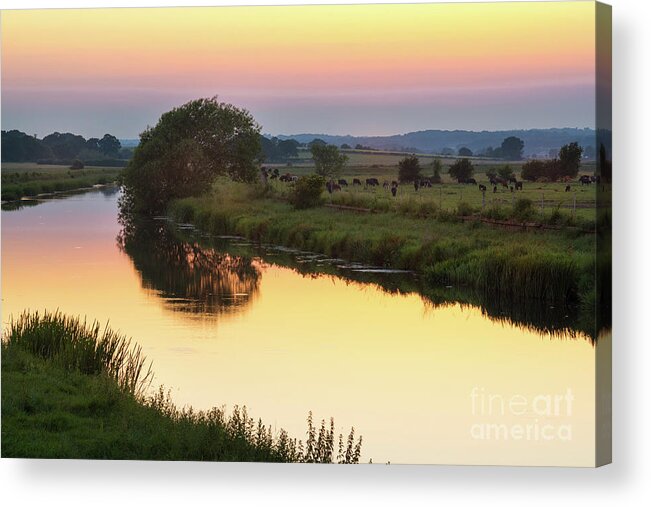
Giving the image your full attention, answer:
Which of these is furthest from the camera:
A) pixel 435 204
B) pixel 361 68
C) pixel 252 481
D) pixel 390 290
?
pixel 390 290

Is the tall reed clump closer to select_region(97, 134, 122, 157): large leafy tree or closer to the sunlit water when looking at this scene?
the sunlit water

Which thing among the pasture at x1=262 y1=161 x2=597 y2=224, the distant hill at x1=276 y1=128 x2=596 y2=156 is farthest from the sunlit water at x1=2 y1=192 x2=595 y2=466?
the distant hill at x1=276 y1=128 x2=596 y2=156

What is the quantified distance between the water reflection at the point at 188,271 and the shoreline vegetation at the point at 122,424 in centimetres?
118

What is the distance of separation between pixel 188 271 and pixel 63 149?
198cm

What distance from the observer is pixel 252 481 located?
11.0 metres

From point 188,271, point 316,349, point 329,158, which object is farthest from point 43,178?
point 316,349

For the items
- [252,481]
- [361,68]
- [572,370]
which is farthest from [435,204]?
[252,481]

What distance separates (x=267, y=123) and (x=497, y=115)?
2278mm

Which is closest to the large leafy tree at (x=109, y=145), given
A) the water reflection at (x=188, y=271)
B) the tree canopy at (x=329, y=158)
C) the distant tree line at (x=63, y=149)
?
the distant tree line at (x=63, y=149)

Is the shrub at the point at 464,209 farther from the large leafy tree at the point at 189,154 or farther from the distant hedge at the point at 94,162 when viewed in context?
the distant hedge at the point at 94,162

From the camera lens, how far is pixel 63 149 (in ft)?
41.7

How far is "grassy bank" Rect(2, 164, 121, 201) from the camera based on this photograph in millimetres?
12195

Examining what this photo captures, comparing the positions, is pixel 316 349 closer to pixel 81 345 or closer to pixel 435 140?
pixel 81 345

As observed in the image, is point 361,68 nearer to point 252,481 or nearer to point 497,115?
point 497,115
